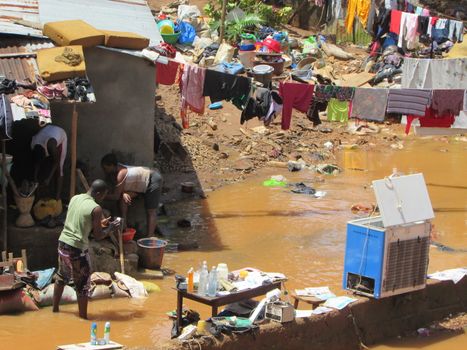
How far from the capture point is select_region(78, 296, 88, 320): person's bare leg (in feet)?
28.8

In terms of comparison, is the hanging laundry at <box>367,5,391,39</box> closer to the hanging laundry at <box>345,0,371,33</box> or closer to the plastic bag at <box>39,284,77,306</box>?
the hanging laundry at <box>345,0,371,33</box>

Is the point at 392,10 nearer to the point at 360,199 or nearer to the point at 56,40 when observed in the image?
the point at 360,199

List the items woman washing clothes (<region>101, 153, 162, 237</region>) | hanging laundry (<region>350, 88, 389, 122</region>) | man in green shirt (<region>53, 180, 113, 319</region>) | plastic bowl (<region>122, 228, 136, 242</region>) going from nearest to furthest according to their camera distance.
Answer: man in green shirt (<region>53, 180, 113, 319</region>) < plastic bowl (<region>122, 228, 136, 242</region>) < woman washing clothes (<region>101, 153, 162, 237</region>) < hanging laundry (<region>350, 88, 389, 122</region>)

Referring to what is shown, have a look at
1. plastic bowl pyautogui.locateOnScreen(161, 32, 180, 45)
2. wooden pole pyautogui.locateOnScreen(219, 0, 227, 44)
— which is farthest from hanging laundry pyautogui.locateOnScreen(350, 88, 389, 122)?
plastic bowl pyautogui.locateOnScreen(161, 32, 180, 45)

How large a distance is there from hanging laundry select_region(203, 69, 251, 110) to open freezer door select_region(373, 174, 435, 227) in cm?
496

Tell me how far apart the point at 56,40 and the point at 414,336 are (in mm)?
6412

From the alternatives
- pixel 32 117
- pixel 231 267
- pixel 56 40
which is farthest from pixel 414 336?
pixel 56 40

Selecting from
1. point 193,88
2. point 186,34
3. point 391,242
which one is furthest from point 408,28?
point 391,242

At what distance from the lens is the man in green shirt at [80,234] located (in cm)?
849

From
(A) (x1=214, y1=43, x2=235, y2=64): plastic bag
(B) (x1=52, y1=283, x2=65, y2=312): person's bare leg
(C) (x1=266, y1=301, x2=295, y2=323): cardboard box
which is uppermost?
(A) (x1=214, y1=43, x2=235, y2=64): plastic bag

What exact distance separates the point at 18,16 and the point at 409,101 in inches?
276

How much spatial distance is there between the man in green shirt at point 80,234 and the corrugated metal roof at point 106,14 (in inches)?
216

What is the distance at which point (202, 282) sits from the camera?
7863mm

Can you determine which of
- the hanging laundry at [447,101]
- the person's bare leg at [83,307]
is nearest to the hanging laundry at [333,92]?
the hanging laundry at [447,101]
